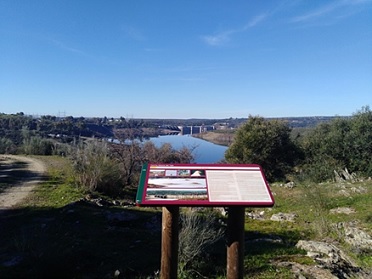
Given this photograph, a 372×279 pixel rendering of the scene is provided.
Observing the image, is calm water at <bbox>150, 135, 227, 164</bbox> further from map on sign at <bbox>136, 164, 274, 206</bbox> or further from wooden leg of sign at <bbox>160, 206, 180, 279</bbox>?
wooden leg of sign at <bbox>160, 206, 180, 279</bbox>

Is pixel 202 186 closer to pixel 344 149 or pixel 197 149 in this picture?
pixel 344 149

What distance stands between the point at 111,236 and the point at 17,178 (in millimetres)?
10410

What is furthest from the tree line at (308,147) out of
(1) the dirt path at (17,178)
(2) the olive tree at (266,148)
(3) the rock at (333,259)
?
(3) the rock at (333,259)

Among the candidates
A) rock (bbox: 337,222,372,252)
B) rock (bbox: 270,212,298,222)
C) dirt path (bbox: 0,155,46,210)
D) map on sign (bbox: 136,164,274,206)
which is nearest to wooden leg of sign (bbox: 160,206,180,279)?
map on sign (bbox: 136,164,274,206)

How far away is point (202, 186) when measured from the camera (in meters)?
3.21

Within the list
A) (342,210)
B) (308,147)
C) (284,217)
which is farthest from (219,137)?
(342,210)

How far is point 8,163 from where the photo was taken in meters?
20.2

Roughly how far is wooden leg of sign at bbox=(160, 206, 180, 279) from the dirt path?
9782mm

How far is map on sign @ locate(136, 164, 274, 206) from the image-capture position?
3026 millimetres

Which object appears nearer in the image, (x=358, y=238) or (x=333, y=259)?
(x=333, y=259)

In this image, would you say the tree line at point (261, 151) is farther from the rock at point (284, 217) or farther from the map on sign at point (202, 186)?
the map on sign at point (202, 186)

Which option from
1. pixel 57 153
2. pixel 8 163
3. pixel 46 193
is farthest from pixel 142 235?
pixel 57 153

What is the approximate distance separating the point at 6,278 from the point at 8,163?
1724cm

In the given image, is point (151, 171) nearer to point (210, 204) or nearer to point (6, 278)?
point (210, 204)
